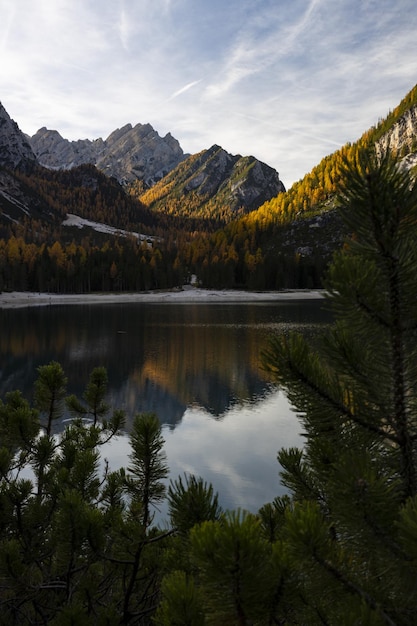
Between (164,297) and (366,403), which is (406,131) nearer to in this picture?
(164,297)

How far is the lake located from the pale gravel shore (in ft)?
191

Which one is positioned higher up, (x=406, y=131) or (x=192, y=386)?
(x=406, y=131)

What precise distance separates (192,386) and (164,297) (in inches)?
3629

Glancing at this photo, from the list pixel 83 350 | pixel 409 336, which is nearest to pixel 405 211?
pixel 409 336

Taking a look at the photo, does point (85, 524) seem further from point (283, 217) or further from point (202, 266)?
point (283, 217)

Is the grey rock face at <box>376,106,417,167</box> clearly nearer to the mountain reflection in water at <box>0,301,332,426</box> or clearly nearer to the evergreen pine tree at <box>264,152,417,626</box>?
the mountain reflection in water at <box>0,301,332,426</box>

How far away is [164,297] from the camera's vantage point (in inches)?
4525

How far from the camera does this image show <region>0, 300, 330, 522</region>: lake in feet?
42.1

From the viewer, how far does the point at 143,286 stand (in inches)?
5162

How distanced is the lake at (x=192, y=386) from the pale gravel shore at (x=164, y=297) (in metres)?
58.4

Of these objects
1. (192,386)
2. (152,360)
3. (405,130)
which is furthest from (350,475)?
(405,130)

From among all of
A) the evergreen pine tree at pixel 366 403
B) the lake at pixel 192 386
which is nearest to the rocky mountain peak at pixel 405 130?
the lake at pixel 192 386

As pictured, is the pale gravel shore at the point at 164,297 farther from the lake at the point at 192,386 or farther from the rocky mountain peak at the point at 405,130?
the rocky mountain peak at the point at 405,130

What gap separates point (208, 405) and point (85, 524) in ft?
59.2
